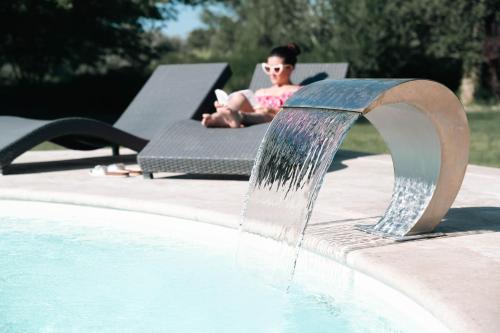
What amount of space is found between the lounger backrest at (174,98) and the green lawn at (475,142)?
8.74ft

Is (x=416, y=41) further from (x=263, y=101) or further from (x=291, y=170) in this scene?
(x=291, y=170)

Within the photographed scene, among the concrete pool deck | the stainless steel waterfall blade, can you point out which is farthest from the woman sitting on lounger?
the stainless steel waterfall blade

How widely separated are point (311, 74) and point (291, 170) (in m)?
4.58

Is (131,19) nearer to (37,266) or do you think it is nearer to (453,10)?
(453,10)

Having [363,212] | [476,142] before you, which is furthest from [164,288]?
[476,142]

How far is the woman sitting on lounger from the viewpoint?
6965mm

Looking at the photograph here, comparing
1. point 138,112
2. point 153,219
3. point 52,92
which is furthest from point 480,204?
point 52,92

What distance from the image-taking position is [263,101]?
7910mm

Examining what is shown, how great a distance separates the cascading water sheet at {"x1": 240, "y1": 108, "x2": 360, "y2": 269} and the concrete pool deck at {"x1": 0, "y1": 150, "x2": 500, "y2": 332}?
0.57 feet

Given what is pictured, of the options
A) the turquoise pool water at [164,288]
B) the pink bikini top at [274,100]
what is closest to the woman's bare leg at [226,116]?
the pink bikini top at [274,100]

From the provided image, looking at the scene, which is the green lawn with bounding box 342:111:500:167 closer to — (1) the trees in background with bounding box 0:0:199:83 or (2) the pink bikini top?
(2) the pink bikini top

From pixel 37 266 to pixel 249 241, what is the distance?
1181 mm

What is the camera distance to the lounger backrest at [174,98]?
26.7ft

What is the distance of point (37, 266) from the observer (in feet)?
14.4
